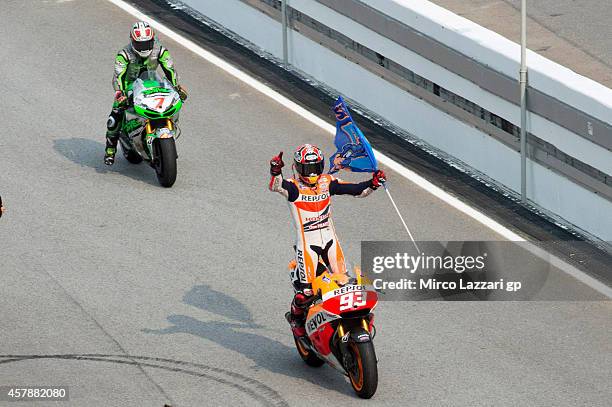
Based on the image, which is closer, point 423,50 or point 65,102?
point 423,50

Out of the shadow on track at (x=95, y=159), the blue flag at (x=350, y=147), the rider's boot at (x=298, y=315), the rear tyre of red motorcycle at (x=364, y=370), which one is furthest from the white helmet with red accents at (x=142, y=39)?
the rear tyre of red motorcycle at (x=364, y=370)

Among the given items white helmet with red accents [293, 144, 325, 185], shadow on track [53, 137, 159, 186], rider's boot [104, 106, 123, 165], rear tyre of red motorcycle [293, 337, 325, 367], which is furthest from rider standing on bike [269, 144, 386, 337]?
rider's boot [104, 106, 123, 165]

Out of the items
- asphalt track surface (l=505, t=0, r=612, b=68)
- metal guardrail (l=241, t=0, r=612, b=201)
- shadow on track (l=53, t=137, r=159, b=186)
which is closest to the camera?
metal guardrail (l=241, t=0, r=612, b=201)

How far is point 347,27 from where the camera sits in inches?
768

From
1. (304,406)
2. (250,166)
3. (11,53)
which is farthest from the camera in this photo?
(11,53)

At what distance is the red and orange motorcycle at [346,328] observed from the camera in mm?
12258

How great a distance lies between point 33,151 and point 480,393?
7.80m

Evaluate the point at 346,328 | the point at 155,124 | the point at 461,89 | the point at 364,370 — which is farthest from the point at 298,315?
the point at 461,89

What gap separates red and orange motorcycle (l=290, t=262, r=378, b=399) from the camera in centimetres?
1226

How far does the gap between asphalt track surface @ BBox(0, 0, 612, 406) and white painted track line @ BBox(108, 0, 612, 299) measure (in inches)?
5.2

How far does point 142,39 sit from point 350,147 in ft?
14.5

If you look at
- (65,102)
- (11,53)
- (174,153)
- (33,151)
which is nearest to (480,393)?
(174,153)

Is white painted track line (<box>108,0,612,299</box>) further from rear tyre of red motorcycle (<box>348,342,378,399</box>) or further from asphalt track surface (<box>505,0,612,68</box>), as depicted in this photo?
rear tyre of red motorcycle (<box>348,342,378,399</box>)

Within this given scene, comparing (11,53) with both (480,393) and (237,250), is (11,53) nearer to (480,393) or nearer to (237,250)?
(237,250)
